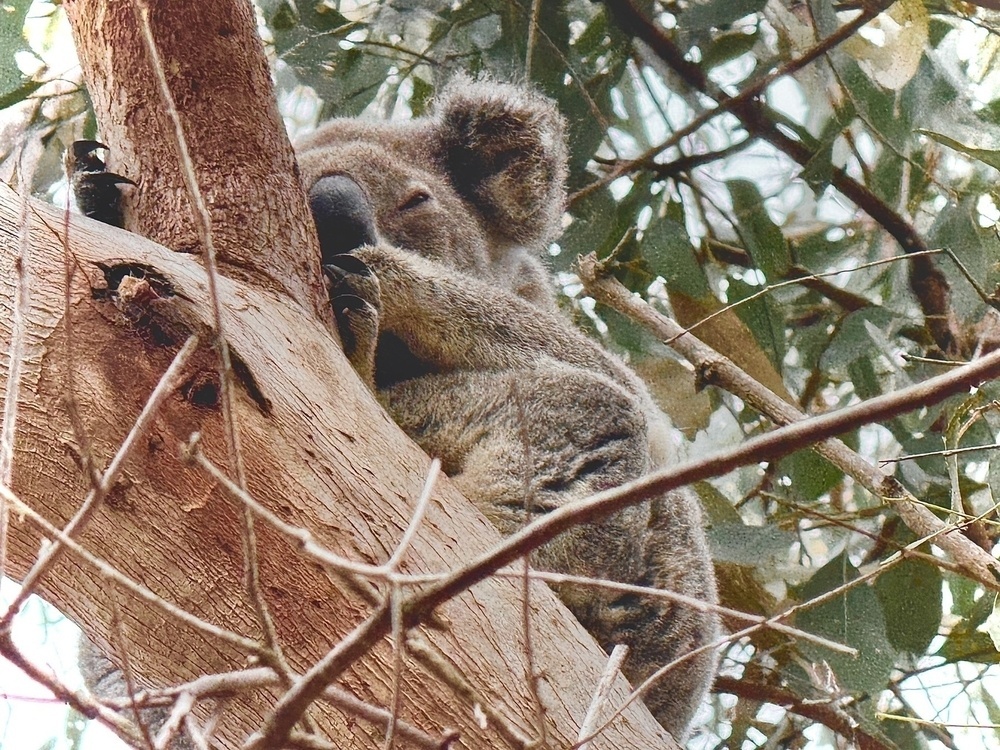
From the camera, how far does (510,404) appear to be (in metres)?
1.80

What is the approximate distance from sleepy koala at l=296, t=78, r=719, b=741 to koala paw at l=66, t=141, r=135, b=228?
0.32 m

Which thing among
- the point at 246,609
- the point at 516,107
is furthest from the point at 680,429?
the point at 246,609

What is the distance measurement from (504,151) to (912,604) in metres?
1.32

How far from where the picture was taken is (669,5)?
2.90 m

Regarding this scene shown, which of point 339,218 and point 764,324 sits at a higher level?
point 764,324

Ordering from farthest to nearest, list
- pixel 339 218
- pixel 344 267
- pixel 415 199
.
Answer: pixel 415 199 → pixel 339 218 → pixel 344 267

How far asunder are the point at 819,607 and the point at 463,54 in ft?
5.53

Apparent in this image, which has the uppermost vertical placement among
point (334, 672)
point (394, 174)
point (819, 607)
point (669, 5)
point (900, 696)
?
point (669, 5)

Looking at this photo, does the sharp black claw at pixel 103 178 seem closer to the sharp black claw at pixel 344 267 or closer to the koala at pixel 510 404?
the koala at pixel 510 404

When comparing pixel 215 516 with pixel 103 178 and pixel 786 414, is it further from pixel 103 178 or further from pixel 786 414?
pixel 786 414

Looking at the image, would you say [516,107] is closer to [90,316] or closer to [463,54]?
[463,54]

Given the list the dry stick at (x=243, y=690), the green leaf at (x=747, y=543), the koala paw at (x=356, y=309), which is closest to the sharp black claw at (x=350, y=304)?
the koala paw at (x=356, y=309)

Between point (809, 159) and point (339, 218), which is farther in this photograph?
point (809, 159)

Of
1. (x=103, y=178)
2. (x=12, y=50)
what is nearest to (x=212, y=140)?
(x=103, y=178)
